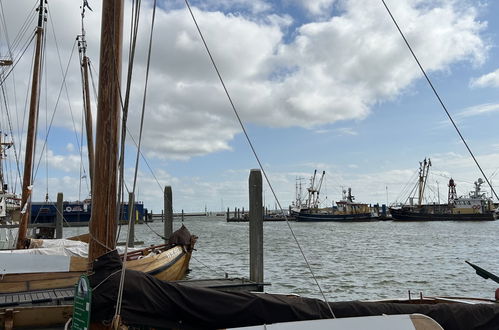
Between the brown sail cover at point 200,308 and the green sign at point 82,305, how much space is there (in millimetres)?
222

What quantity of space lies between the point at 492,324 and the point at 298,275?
1408 cm

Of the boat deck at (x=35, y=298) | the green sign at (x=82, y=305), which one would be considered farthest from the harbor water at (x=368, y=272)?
the green sign at (x=82, y=305)

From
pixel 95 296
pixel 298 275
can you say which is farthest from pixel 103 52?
pixel 298 275

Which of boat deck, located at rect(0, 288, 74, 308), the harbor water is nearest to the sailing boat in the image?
boat deck, located at rect(0, 288, 74, 308)

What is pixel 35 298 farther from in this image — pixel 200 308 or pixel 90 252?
pixel 200 308

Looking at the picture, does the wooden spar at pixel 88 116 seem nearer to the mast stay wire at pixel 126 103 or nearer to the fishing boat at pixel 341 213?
the mast stay wire at pixel 126 103

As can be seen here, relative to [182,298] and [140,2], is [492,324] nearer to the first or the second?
[182,298]

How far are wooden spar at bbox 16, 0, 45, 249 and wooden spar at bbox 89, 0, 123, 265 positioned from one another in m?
12.4

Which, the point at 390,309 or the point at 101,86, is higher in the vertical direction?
the point at 101,86

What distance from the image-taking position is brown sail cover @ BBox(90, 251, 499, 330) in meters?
4.63

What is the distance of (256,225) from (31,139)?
9534mm

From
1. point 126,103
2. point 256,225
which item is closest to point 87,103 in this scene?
point 256,225

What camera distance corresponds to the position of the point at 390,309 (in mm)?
5043

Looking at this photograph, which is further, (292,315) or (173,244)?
(173,244)
